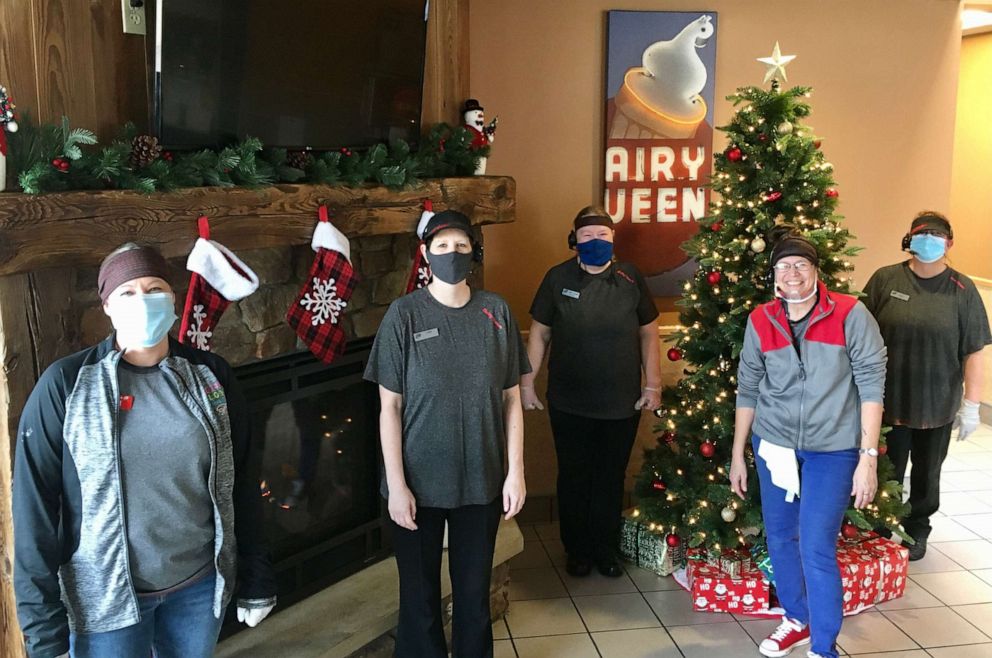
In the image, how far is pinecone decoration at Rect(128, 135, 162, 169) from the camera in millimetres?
2301

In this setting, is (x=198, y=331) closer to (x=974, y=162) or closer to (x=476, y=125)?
(x=476, y=125)

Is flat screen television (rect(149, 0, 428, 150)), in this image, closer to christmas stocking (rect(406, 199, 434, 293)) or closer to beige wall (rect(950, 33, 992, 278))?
christmas stocking (rect(406, 199, 434, 293))

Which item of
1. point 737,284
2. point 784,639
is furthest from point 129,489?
point 737,284

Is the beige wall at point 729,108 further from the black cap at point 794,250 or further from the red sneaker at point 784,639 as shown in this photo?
the black cap at point 794,250

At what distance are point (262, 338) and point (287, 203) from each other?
17.9 inches

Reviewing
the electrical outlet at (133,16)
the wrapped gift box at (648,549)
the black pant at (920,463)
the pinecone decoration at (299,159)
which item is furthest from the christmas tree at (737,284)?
the electrical outlet at (133,16)

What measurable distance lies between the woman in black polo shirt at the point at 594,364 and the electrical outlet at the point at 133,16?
1849 mm

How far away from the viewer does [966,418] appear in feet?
12.5

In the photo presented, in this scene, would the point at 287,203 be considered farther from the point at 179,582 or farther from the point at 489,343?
the point at 179,582

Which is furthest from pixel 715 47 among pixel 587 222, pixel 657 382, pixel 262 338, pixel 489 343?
pixel 262 338

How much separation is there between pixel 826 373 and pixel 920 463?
4.58 feet

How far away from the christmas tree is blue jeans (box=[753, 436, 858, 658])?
38cm

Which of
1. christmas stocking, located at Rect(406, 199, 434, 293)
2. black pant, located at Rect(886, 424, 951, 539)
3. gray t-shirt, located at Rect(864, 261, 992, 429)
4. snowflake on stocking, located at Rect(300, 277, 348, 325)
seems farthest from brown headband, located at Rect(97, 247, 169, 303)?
black pant, located at Rect(886, 424, 951, 539)

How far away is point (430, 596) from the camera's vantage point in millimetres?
2781
